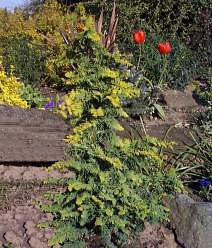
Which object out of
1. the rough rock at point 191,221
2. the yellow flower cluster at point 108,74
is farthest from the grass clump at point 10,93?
the yellow flower cluster at point 108,74

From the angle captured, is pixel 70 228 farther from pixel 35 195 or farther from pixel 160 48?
pixel 160 48

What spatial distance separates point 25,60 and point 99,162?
4410mm

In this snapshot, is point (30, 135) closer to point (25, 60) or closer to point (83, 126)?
point (83, 126)

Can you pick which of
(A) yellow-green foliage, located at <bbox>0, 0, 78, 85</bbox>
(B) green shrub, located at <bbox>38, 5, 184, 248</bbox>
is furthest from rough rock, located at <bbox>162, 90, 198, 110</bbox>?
(B) green shrub, located at <bbox>38, 5, 184, 248</bbox>

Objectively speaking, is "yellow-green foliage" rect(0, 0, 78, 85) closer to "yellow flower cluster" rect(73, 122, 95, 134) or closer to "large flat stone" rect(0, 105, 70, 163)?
"large flat stone" rect(0, 105, 70, 163)

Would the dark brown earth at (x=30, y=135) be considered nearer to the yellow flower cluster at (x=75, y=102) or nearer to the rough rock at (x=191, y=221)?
the rough rock at (x=191, y=221)

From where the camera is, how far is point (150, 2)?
10.2m

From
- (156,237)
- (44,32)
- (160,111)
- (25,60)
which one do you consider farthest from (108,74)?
(44,32)

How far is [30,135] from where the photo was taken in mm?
5000

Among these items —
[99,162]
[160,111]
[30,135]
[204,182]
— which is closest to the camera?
[99,162]

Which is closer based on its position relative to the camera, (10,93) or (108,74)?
(108,74)

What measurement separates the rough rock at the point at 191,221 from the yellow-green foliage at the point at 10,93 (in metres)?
2.57

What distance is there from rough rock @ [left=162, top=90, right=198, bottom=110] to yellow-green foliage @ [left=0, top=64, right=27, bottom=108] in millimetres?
2171

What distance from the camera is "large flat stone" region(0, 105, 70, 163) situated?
4.96 m
